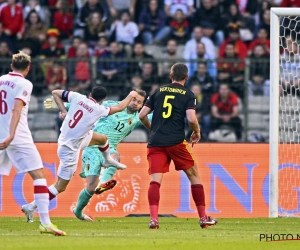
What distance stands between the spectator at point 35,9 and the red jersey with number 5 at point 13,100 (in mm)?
11411

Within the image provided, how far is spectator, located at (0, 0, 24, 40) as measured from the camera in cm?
2098

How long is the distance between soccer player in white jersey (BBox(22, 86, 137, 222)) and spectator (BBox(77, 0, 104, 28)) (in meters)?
8.37

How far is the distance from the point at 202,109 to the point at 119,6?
176 inches

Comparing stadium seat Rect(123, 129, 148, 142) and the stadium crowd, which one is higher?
the stadium crowd

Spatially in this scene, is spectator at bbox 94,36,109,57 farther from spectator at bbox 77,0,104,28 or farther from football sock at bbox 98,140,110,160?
football sock at bbox 98,140,110,160

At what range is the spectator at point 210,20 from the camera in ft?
68.2

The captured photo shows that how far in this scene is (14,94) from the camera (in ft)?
33.2

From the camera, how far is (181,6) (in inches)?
843

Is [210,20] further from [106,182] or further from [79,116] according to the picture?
[79,116]

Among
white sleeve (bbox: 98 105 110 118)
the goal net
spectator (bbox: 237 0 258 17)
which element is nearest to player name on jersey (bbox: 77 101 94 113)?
white sleeve (bbox: 98 105 110 118)

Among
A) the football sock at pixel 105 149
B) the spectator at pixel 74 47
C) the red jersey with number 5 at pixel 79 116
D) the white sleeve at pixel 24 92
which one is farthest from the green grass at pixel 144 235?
the spectator at pixel 74 47

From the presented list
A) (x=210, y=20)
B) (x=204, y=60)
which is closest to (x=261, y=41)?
(x=210, y=20)

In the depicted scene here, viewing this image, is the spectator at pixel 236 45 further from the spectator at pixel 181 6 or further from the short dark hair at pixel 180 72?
the short dark hair at pixel 180 72

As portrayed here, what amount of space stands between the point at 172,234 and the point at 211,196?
5280 millimetres
